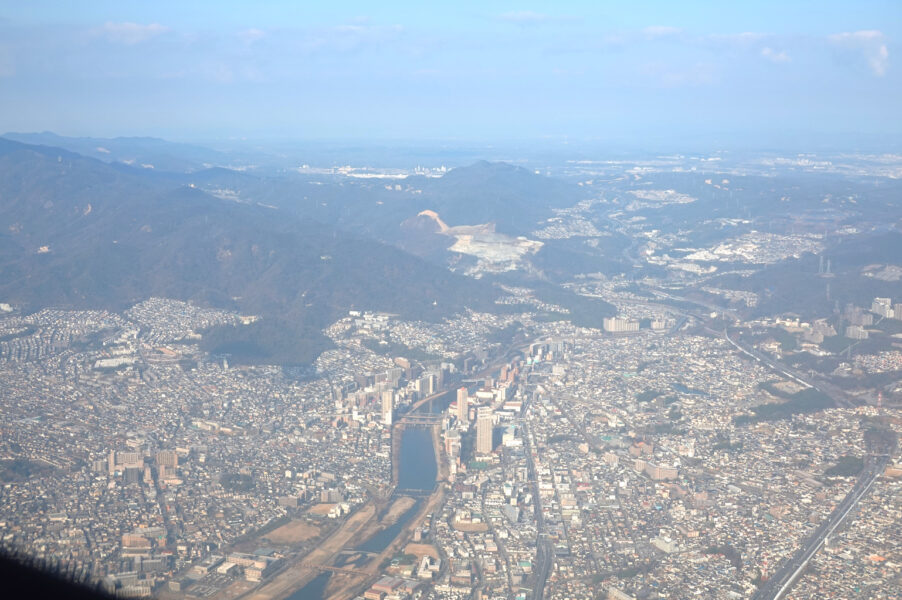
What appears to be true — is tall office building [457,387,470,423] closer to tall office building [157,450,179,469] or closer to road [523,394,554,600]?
road [523,394,554,600]

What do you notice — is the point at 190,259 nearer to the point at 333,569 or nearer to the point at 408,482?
the point at 408,482

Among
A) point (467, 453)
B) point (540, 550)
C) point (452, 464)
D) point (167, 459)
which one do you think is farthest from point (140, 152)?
point (540, 550)

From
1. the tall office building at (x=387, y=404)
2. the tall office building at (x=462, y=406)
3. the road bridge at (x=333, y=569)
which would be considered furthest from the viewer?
the tall office building at (x=462, y=406)

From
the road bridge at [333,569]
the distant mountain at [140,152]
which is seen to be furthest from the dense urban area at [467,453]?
the distant mountain at [140,152]

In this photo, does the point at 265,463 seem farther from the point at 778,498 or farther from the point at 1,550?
the point at 1,550

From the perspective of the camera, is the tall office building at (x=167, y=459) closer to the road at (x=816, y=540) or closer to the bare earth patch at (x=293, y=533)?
the bare earth patch at (x=293, y=533)

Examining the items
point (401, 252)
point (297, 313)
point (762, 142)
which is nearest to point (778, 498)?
point (297, 313)
